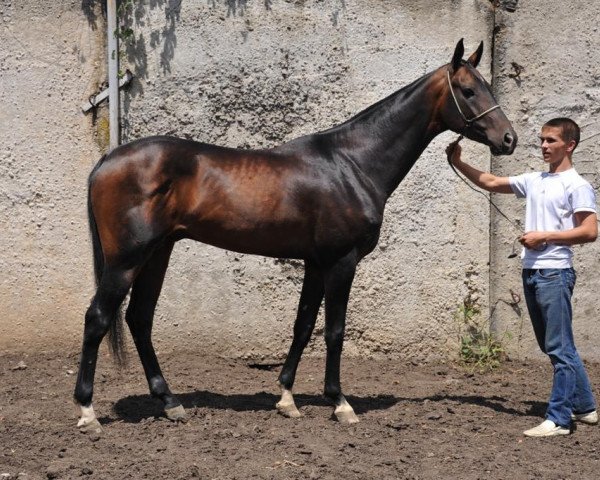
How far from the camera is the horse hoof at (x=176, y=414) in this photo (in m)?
5.46

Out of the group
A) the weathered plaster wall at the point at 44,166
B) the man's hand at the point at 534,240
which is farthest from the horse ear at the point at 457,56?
the weathered plaster wall at the point at 44,166

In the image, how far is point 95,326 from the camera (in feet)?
17.3

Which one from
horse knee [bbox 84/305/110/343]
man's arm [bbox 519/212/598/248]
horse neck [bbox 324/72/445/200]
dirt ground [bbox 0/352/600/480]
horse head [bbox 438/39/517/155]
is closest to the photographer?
dirt ground [bbox 0/352/600/480]

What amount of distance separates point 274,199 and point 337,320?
0.80m

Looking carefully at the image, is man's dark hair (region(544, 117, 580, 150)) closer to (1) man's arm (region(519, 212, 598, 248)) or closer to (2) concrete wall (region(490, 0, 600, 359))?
(1) man's arm (region(519, 212, 598, 248))

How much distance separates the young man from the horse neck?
28.8 inches

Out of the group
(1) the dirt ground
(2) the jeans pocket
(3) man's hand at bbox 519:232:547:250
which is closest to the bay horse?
(1) the dirt ground

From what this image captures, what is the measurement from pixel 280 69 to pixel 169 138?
5.37 feet

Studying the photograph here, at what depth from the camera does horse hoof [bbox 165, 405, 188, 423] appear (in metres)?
5.46

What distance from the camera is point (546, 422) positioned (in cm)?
529

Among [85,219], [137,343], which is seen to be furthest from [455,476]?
[85,219]

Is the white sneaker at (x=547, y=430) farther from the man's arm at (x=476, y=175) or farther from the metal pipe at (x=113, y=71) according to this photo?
the metal pipe at (x=113, y=71)

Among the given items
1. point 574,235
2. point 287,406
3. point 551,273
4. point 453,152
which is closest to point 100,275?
point 287,406

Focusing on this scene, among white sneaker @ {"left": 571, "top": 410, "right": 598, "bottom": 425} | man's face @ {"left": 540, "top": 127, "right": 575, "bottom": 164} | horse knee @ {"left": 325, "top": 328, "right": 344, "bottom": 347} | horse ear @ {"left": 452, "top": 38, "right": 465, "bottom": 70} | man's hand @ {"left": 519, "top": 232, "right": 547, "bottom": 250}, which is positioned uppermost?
horse ear @ {"left": 452, "top": 38, "right": 465, "bottom": 70}
